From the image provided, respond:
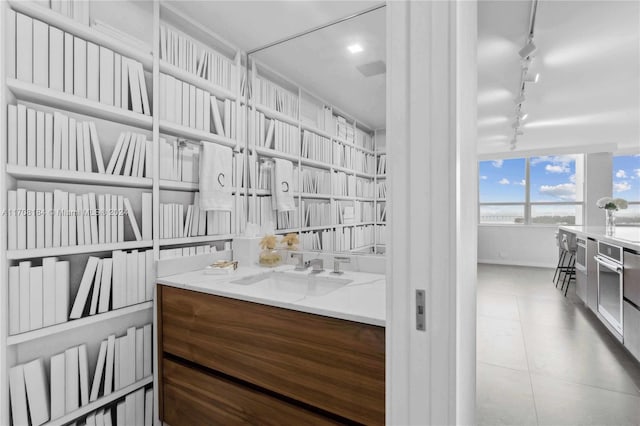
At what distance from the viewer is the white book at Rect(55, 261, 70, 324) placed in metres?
1.42

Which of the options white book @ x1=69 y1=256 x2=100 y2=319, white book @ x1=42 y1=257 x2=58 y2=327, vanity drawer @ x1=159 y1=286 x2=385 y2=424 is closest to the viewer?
vanity drawer @ x1=159 y1=286 x2=385 y2=424

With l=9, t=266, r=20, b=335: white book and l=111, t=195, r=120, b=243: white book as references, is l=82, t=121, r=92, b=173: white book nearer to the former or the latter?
l=111, t=195, r=120, b=243: white book

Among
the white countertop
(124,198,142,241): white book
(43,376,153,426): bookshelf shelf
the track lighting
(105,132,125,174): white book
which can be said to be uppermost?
the track lighting

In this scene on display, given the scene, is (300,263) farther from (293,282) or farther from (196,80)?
(196,80)

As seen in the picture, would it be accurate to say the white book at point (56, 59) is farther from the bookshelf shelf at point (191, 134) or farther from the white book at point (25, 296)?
the white book at point (25, 296)

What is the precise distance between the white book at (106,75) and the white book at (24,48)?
0.88 feet

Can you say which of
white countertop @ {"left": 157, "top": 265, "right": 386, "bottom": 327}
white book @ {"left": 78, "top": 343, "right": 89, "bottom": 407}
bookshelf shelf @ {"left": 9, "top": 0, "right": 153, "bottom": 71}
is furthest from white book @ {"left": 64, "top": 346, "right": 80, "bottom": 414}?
bookshelf shelf @ {"left": 9, "top": 0, "right": 153, "bottom": 71}

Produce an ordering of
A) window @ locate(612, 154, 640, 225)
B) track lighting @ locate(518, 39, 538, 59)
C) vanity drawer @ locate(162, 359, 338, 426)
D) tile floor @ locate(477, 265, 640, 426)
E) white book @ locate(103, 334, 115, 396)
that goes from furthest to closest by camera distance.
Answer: window @ locate(612, 154, 640, 225)
track lighting @ locate(518, 39, 538, 59)
tile floor @ locate(477, 265, 640, 426)
white book @ locate(103, 334, 115, 396)
vanity drawer @ locate(162, 359, 338, 426)

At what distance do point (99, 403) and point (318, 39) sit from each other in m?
2.26

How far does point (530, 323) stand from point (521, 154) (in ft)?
15.9

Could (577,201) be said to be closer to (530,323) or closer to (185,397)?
(530,323)

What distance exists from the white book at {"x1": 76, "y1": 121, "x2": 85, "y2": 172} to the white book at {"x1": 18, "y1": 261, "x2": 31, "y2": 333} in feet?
1.49

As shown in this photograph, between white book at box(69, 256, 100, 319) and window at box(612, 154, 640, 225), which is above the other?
window at box(612, 154, 640, 225)

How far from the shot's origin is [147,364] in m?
1.76
